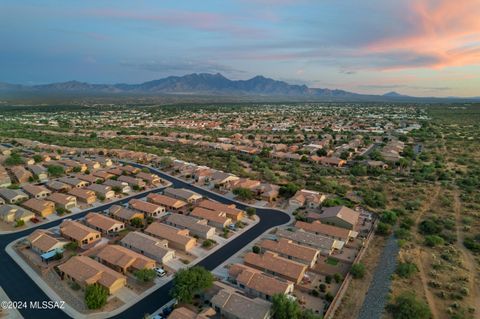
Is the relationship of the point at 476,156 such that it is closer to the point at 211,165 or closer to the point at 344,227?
the point at 344,227

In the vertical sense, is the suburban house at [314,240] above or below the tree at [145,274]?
above

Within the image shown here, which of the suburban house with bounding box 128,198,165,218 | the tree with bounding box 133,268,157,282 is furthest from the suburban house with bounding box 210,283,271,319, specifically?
the suburban house with bounding box 128,198,165,218

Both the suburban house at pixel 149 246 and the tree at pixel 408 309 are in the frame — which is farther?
the suburban house at pixel 149 246

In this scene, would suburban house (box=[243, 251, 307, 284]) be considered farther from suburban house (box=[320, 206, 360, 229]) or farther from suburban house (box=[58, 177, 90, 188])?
suburban house (box=[58, 177, 90, 188])

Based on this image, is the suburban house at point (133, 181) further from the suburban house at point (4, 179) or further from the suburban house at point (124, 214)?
the suburban house at point (4, 179)

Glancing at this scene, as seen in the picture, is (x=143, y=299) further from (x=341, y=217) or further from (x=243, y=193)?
(x=341, y=217)

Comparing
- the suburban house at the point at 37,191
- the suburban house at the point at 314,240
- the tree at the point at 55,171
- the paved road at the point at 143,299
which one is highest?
the tree at the point at 55,171

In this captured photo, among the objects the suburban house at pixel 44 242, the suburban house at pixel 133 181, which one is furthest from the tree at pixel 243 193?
the suburban house at pixel 44 242

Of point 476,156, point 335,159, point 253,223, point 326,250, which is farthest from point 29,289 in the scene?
point 476,156
